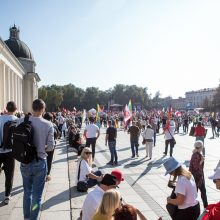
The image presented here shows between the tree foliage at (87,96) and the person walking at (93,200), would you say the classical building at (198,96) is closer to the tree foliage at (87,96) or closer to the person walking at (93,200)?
the tree foliage at (87,96)

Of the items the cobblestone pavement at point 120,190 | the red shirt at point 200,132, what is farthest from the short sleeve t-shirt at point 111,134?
the red shirt at point 200,132

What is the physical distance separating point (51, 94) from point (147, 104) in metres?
55.6

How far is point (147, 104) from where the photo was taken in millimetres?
148750

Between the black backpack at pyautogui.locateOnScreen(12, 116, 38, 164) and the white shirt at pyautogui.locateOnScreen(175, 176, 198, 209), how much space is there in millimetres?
2083

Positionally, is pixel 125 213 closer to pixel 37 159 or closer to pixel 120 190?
pixel 37 159

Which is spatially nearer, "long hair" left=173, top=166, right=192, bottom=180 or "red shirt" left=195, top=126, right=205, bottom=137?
"long hair" left=173, top=166, right=192, bottom=180

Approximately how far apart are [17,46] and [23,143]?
69637 millimetres

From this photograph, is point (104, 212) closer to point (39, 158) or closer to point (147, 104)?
point (39, 158)

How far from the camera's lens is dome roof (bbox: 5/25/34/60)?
7138cm

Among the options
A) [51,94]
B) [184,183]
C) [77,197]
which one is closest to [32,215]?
[184,183]

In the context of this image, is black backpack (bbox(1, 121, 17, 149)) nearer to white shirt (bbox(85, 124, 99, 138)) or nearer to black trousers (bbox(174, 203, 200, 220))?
black trousers (bbox(174, 203, 200, 220))

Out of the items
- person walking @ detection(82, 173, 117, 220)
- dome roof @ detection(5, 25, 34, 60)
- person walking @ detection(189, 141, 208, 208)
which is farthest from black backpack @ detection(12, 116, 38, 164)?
dome roof @ detection(5, 25, 34, 60)

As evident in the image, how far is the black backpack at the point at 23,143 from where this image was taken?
520 cm

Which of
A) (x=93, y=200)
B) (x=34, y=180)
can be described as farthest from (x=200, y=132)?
(x=93, y=200)
